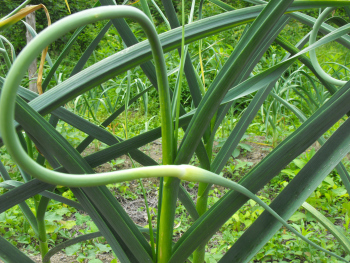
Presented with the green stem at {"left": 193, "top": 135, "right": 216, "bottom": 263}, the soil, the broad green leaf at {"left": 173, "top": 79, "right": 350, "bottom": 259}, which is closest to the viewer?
the broad green leaf at {"left": 173, "top": 79, "right": 350, "bottom": 259}

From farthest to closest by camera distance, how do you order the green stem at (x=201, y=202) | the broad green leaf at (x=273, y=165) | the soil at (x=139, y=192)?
the soil at (x=139, y=192) < the green stem at (x=201, y=202) < the broad green leaf at (x=273, y=165)

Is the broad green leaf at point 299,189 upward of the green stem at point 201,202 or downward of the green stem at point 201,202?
downward

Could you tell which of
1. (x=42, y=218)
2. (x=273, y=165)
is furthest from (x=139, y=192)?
(x=273, y=165)

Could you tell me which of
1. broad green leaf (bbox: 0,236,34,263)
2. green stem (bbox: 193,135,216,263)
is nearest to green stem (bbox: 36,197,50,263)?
broad green leaf (bbox: 0,236,34,263)

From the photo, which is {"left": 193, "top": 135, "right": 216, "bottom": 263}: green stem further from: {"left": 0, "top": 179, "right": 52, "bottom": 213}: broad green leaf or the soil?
the soil

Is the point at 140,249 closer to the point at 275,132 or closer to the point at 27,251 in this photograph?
the point at 27,251

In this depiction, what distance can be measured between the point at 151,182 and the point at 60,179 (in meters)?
1.42

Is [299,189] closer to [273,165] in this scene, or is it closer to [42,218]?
[273,165]

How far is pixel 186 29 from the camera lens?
0.35 metres

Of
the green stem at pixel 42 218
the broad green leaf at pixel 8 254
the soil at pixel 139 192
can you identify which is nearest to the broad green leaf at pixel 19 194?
the broad green leaf at pixel 8 254

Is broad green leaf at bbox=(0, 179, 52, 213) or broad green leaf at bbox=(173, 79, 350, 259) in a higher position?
broad green leaf at bbox=(0, 179, 52, 213)

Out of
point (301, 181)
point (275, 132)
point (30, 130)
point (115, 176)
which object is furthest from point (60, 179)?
point (275, 132)

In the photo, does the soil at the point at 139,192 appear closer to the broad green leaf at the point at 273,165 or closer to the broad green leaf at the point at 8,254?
the broad green leaf at the point at 8,254

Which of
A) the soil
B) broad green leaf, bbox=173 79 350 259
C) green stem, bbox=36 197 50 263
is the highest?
the soil
